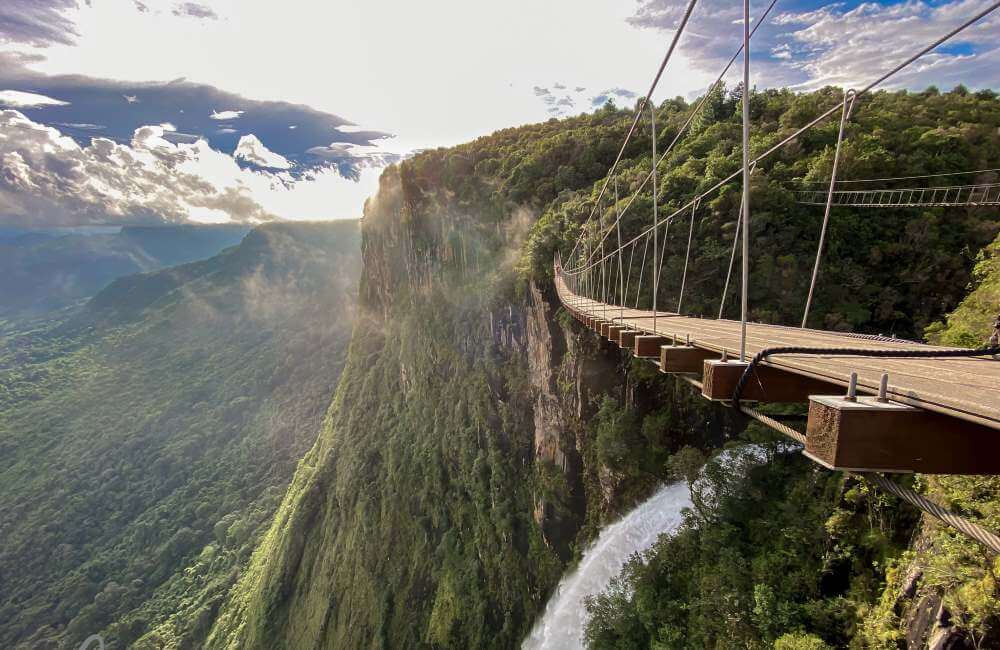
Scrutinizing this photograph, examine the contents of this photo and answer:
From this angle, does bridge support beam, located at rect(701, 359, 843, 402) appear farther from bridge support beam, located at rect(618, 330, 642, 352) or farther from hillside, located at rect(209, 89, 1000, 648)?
hillside, located at rect(209, 89, 1000, 648)

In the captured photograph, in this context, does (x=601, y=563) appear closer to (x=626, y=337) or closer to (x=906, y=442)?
(x=626, y=337)

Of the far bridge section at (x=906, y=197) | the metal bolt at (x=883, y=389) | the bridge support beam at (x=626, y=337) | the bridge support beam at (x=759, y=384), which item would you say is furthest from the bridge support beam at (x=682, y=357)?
the far bridge section at (x=906, y=197)

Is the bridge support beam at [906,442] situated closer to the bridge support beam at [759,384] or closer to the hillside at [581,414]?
the bridge support beam at [759,384]

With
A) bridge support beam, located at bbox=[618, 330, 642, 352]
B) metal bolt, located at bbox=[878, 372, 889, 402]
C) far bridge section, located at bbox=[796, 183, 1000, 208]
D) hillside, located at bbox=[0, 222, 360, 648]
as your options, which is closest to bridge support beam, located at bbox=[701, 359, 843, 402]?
metal bolt, located at bbox=[878, 372, 889, 402]

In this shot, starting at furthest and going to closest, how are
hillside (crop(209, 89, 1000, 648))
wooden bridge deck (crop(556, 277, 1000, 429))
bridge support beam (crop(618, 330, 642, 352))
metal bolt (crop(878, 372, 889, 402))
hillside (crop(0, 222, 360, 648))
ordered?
hillside (crop(0, 222, 360, 648)), hillside (crop(209, 89, 1000, 648)), bridge support beam (crop(618, 330, 642, 352)), metal bolt (crop(878, 372, 889, 402)), wooden bridge deck (crop(556, 277, 1000, 429))

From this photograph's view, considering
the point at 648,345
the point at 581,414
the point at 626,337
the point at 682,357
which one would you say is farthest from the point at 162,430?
the point at 682,357

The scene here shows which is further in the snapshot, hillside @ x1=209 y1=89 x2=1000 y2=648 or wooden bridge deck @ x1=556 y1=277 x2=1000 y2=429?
hillside @ x1=209 y1=89 x2=1000 y2=648
